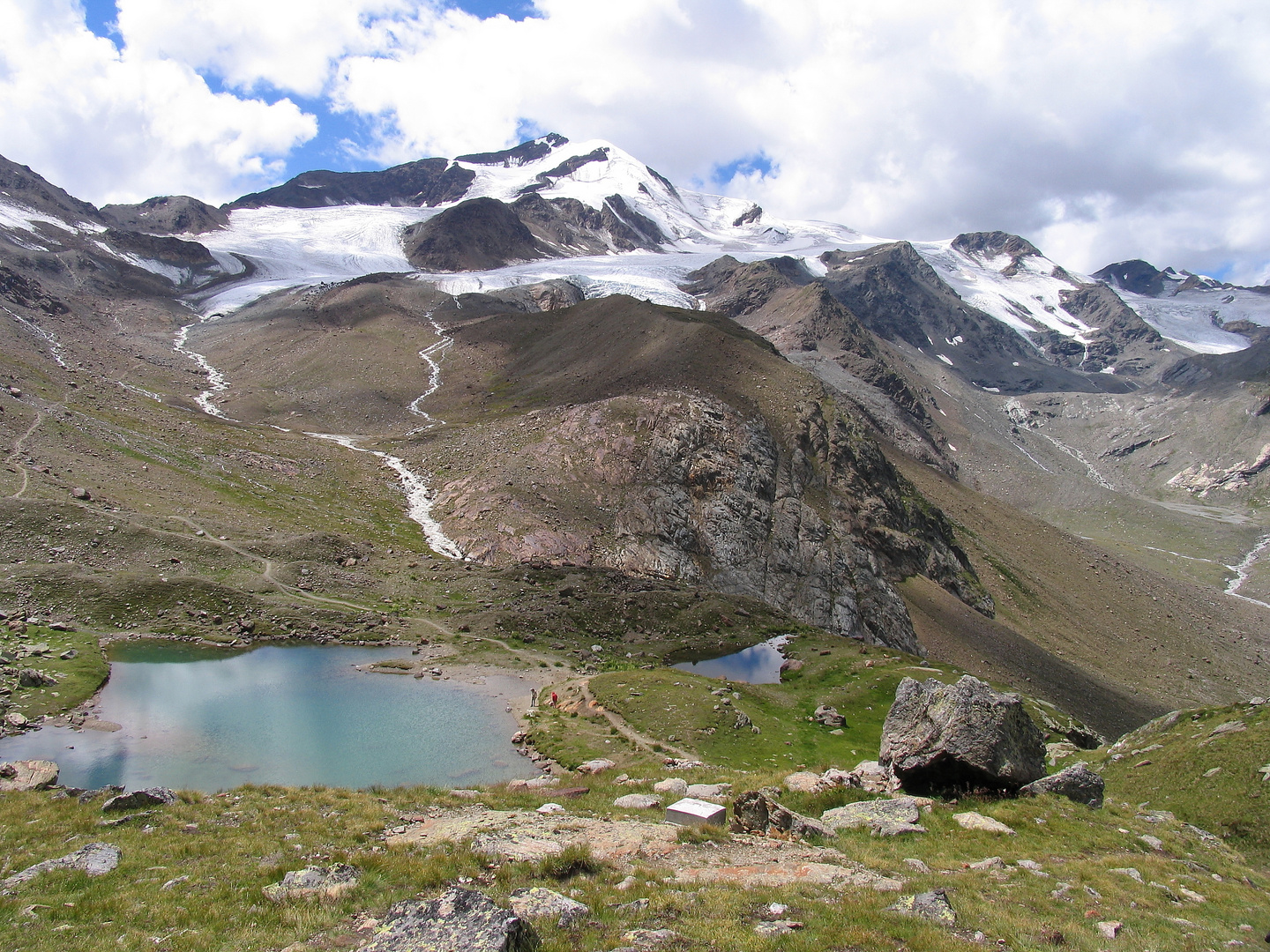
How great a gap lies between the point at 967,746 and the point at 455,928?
739 inches

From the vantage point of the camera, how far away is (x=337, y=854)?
1692 cm

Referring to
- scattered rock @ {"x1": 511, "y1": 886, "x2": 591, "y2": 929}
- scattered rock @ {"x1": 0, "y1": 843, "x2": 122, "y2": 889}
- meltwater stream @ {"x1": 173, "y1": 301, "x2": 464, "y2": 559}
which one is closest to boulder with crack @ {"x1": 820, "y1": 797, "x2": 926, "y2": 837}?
scattered rock @ {"x1": 511, "y1": 886, "x2": 591, "y2": 929}

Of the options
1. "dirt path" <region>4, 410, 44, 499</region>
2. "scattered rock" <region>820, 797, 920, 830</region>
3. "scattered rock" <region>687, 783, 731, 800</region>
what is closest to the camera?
"scattered rock" <region>820, 797, 920, 830</region>

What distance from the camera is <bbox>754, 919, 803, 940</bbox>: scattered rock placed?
502 inches

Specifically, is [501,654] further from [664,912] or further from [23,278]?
[23,278]

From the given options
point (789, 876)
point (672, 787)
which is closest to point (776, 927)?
point (789, 876)

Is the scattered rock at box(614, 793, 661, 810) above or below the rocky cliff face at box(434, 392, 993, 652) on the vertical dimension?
below

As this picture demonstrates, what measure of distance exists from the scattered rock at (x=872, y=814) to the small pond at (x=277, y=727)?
58.0ft

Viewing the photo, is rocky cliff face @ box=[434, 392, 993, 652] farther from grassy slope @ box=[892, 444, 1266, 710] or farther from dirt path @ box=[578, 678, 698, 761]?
dirt path @ box=[578, 678, 698, 761]

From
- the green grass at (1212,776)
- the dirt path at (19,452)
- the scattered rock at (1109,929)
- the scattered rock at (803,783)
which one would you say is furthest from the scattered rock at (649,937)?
the dirt path at (19,452)

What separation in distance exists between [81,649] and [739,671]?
45446 mm

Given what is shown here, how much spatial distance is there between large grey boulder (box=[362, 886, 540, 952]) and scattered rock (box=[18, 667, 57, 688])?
38096 mm

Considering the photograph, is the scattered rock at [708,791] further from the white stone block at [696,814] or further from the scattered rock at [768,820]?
the scattered rock at [768,820]

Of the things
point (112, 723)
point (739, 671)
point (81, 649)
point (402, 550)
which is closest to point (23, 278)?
point (402, 550)
